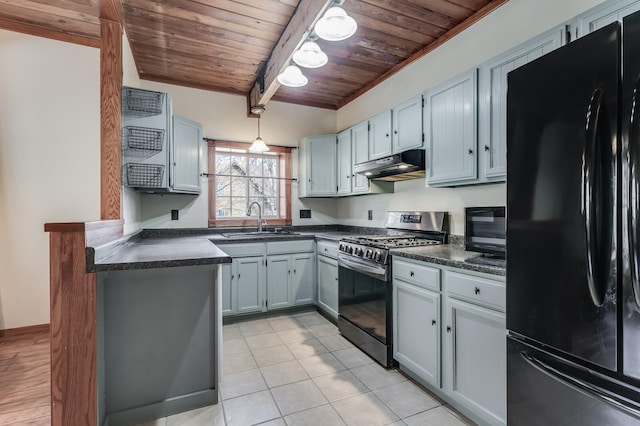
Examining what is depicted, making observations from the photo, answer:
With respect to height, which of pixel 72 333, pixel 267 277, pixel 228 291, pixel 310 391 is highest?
pixel 72 333

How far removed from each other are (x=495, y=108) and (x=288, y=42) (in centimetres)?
163

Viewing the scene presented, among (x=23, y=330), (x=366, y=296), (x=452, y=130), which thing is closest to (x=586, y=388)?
(x=366, y=296)

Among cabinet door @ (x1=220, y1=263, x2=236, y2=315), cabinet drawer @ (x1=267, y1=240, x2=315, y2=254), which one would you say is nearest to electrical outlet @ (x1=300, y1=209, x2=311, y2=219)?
cabinet drawer @ (x1=267, y1=240, x2=315, y2=254)

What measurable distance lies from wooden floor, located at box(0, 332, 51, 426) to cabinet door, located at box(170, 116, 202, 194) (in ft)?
5.72

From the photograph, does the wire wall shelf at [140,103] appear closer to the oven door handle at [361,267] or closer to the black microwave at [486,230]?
the oven door handle at [361,267]

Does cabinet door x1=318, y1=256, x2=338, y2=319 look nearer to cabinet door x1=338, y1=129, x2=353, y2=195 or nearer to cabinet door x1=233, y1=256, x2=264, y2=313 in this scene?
cabinet door x1=233, y1=256, x2=264, y2=313

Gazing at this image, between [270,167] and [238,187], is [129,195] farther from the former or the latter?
[270,167]

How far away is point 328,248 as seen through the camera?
10.9 feet

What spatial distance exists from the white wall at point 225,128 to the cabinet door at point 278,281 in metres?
0.88

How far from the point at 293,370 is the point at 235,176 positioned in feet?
8.03

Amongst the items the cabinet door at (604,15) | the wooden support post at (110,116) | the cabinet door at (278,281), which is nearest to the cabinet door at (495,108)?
the cabinet door at (604,15)

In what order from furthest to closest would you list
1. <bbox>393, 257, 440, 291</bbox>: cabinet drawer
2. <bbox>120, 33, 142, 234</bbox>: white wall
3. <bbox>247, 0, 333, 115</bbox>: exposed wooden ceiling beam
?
1. <bbox>120, 33, 142, 234</bbox>: white wall
2. <bbox>247, 0, 333, 115</bbox>: exposed wooden ceiling beam
3. <bbox>393, 257, 440, 291</bbox>: cabinet drawer

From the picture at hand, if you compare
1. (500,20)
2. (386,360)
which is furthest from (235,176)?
(500,20)

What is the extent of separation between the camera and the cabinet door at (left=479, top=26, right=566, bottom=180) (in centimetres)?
183
